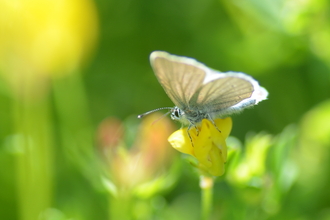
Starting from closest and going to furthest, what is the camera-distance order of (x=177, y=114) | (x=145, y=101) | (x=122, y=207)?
(x=177, y=114) < (x=122, y=207) < (x=145, y=101)

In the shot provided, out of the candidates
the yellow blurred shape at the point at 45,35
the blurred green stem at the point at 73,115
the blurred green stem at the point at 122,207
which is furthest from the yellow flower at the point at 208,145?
→ the yellow blurred shape at the point at 45,35

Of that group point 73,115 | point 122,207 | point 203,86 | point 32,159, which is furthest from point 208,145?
point 73,115

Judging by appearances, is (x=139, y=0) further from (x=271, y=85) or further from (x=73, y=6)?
(x=271, y=85)

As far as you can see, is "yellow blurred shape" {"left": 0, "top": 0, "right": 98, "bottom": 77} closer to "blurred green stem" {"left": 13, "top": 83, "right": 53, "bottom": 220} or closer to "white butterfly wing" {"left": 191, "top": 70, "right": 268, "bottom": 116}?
"blurred green stem" {"left": 13, "top": 83, "right": 53, "bottom": 220}

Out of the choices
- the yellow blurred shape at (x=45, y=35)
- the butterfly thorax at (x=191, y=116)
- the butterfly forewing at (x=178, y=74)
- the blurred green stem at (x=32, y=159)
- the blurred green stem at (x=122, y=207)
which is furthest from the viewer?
the yellow blurred shape at (x=45, y=35)

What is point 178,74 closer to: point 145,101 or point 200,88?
point 200,88

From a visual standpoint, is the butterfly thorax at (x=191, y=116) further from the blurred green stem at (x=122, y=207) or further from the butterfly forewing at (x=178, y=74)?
the blurred green stem at (x=122, y=207)

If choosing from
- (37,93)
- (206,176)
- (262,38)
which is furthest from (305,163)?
(37,93)
